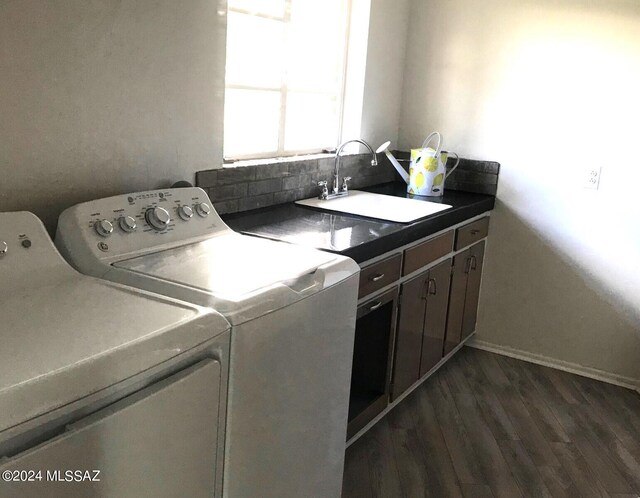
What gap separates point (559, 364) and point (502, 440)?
0.99 metres

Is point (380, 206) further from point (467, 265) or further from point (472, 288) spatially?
point (472, 288)

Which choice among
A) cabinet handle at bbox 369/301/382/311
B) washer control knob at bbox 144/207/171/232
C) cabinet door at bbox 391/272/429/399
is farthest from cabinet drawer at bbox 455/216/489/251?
washer control knob at bbox 144/207/171/232

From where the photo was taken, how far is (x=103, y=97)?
1948 millimetres

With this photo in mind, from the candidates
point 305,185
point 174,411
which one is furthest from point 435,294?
point 174,411

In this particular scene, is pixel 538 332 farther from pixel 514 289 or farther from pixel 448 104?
pixel 448 104

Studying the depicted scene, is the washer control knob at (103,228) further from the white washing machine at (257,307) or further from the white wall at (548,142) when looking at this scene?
the white wall at (548,142)

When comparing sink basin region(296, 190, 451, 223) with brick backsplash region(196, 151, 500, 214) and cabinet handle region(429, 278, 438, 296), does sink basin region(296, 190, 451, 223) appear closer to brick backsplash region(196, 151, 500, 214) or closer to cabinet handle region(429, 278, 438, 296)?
brick backsplash region(196, 151, 500, 214)

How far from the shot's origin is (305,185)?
9.92 ft

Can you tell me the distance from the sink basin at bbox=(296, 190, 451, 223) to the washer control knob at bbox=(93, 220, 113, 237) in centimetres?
123

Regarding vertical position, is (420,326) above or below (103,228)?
below

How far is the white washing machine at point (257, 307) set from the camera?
150 centimetres

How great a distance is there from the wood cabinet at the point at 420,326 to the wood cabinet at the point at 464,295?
10cm

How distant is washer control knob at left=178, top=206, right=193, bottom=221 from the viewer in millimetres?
1989

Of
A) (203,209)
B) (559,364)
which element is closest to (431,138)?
(559,364)
